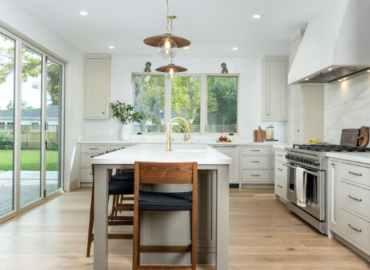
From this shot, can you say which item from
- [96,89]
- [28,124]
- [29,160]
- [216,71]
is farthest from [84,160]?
[216,71]

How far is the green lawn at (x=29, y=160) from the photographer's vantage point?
367 centimetres

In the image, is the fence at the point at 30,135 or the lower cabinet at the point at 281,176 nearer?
the fence at the point at 30,135

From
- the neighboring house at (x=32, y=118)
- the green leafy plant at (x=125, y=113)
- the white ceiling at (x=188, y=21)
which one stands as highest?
the white ceiling at (x=188, y=21)

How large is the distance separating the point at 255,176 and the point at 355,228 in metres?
3.29

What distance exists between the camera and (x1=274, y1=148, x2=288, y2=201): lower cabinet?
176 inches

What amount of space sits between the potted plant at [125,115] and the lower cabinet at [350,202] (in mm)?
4039

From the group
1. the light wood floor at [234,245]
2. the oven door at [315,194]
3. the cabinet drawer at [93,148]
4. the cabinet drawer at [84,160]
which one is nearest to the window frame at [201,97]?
the cabinet drawer at [93,148]

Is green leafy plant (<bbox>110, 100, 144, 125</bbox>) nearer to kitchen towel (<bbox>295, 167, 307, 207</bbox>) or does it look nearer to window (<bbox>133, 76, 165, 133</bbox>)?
window (<bbox>133, 76, 165, 133</bbox>)

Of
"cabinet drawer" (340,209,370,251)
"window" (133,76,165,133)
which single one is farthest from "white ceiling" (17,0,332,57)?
"cabinet drawer" (340,209,370,251)

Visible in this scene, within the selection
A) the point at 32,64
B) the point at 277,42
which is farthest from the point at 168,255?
the point at 277,42

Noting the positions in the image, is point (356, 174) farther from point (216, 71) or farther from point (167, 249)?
point (216, 71)

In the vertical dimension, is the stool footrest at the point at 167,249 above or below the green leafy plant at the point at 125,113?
below

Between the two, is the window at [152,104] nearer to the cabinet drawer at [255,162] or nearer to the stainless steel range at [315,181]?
the cabinet drawer at [255,162]

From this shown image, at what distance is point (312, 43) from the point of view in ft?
13.0
